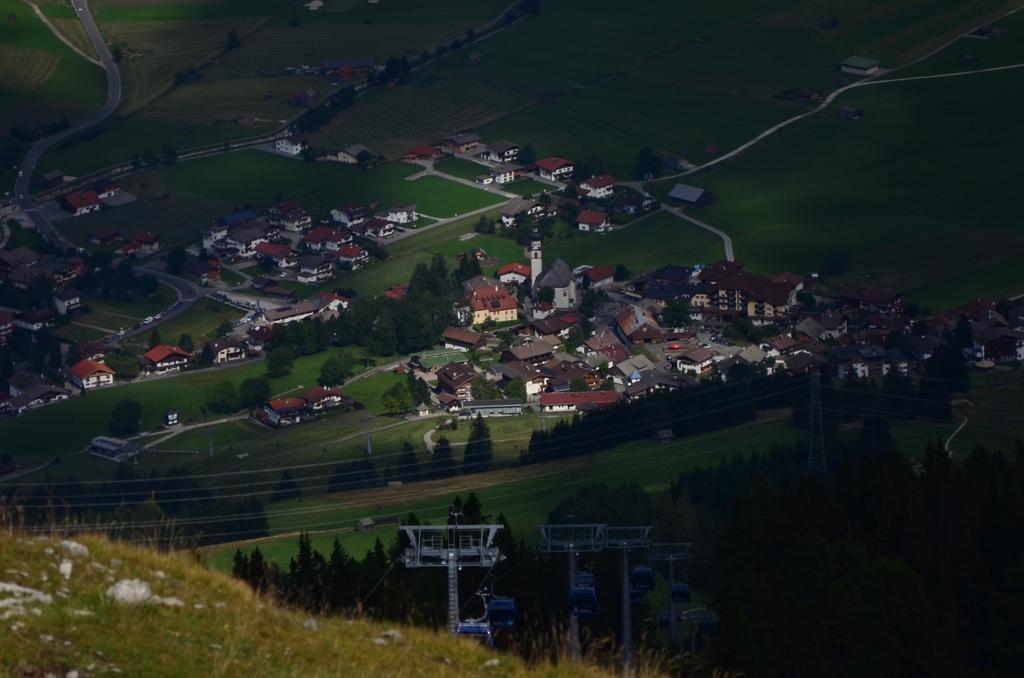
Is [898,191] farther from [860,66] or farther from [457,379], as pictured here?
[457,379]

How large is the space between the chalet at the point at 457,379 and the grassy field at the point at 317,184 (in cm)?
1479

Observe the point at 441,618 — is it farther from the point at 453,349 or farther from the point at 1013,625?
the point at 453,349

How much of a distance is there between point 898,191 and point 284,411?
25.1 meters

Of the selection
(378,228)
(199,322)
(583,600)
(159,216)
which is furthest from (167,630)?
(159,216)

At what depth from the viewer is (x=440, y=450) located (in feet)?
140

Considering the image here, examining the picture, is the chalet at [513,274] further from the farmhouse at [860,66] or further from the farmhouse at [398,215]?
the farmhouse at [860,66]

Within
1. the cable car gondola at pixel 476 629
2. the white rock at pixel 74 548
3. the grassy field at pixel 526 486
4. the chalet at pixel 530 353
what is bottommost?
the cable car gondola at pixel 476 629

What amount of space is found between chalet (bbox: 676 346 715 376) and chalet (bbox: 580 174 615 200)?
1436 centimetres

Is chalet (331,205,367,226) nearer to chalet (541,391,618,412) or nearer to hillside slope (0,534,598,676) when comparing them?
chalet (541,391,618,412)

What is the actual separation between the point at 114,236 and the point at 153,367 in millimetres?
12940

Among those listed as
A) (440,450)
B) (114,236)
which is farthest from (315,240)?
(440,450)

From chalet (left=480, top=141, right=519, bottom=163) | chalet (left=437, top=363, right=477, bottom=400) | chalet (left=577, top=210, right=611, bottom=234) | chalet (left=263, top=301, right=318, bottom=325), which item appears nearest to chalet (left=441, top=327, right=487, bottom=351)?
chalet (left=437, top=363, right=477, bottom=400)

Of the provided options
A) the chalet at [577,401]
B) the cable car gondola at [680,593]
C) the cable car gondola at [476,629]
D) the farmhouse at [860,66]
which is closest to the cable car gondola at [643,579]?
the cable car gondola at [680,593]

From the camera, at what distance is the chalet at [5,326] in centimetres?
5466
